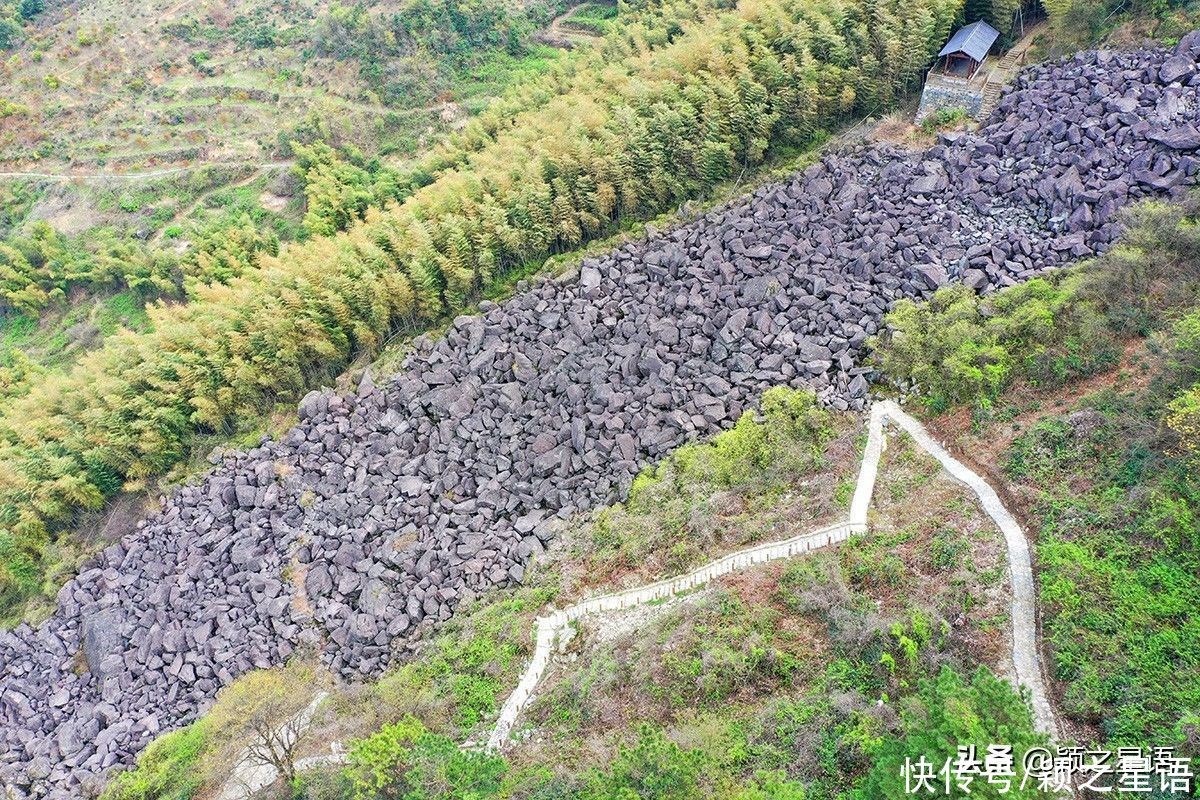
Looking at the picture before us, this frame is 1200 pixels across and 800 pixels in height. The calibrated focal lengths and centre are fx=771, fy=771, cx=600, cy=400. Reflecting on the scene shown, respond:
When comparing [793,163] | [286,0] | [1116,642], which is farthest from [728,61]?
[286,0]

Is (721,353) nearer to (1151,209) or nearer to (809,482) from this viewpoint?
(809,482)

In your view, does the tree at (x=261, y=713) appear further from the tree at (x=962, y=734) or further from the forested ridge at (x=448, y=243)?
the tree at (x=962, y=734)

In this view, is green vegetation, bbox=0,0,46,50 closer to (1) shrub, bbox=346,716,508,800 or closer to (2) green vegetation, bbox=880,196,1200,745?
(1) shrub, bbox=346,716,508,800

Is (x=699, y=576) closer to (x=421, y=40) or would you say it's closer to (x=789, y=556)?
(x=789, y=556)

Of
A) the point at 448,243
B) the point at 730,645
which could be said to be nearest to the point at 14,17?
the point at 448,243

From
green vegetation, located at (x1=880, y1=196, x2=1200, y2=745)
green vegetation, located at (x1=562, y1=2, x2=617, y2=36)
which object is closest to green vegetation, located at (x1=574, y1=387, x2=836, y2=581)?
green vegetation, located at (x1=880, y1=196, x2=1200, y2=745)

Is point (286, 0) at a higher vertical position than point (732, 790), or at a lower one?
higher
